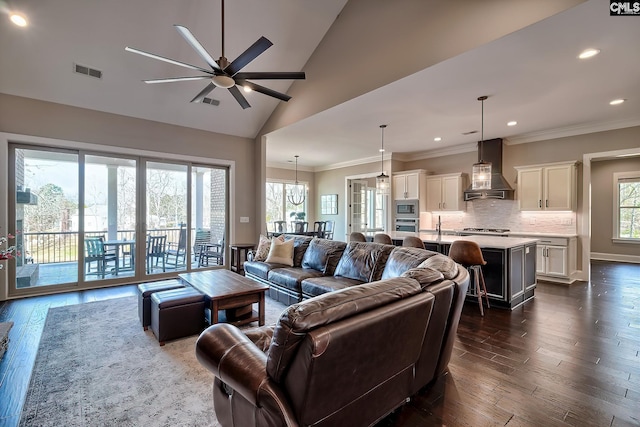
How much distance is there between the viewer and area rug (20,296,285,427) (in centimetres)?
184

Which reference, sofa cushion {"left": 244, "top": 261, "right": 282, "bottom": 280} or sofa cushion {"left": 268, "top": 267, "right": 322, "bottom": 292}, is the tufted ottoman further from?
sofa cushion {"left": 244, "top": 261, "right": 282, "bottom": 280}

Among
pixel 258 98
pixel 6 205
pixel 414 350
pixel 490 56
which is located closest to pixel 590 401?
pixel 414 350

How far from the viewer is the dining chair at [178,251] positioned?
18.7 ft

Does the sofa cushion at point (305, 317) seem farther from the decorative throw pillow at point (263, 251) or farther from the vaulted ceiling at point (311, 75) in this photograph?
the decorative throw pillow at point (263, 251)

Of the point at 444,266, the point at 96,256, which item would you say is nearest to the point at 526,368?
the point at 444,266

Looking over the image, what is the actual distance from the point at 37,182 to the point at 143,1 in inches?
127

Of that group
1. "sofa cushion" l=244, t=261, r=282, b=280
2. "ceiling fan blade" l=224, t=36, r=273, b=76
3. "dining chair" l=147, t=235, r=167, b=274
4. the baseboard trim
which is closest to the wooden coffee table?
"sofa cushion" l=244, t=261, r=282, b=280

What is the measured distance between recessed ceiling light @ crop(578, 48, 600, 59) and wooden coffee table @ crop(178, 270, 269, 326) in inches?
161

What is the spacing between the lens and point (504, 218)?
21.4 ft

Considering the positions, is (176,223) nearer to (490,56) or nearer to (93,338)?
(93,338)

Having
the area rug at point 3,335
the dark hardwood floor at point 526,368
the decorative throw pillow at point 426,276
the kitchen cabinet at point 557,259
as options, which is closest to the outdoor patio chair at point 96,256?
the dark hardwood floor at point 526,368

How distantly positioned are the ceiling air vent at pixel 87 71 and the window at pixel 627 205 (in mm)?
11827

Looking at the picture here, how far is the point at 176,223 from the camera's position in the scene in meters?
5.75

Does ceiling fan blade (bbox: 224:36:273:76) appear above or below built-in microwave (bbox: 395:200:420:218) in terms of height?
above
